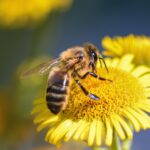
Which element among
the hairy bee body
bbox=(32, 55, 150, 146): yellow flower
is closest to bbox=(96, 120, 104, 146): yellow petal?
bbox=(32, 55, 150, 146): yellow flower

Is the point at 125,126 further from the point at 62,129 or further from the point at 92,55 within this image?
the point at 92,55

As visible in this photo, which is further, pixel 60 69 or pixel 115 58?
pixel 115 58

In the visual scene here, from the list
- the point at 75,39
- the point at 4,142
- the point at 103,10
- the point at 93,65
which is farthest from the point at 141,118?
the point at 103,10

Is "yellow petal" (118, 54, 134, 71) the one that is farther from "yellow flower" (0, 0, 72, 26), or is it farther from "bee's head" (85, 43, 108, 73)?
"yellow flower" (0, 0, 72, 26)

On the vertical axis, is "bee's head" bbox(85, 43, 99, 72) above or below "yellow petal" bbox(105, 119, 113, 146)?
above

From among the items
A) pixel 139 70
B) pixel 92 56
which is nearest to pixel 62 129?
pixel 92 56

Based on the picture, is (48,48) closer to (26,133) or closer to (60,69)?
(26,133)

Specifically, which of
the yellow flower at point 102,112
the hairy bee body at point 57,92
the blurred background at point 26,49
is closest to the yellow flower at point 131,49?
the yellow flower at point 102,112
